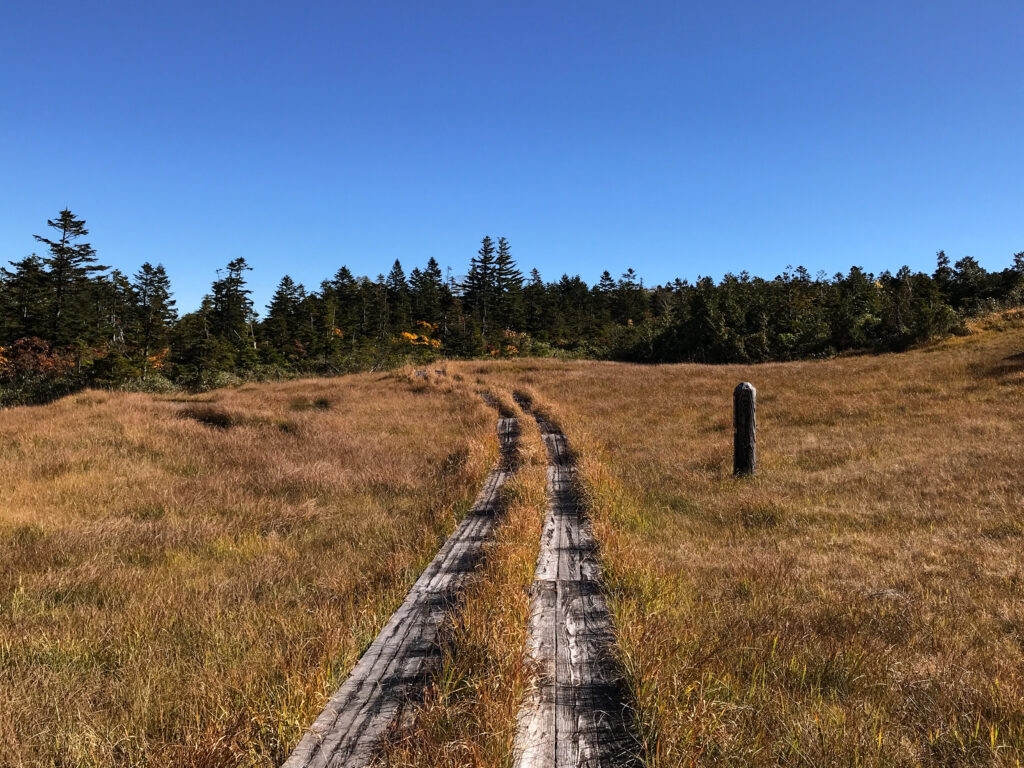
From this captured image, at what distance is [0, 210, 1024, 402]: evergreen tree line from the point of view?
4178 cm

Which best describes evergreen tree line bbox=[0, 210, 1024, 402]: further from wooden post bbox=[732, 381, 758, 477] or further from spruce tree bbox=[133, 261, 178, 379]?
wooden post bbox=[732, 381, 758, 477]

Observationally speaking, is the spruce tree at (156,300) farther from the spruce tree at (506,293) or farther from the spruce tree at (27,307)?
the spruce tree at (506,293)

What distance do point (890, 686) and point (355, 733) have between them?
11.4ft

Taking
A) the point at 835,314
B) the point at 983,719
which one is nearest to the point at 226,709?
the point at 983,719

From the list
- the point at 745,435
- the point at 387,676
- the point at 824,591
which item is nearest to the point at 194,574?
the point at 387,676

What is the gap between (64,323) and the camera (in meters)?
46.8

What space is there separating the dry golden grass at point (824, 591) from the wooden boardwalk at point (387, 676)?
1.50m

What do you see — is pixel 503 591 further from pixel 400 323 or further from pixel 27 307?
pixel 400 323

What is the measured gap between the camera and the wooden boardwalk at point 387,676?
2.64 metres

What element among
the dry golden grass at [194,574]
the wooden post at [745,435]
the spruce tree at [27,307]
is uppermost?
the spruce tree at [27,307]

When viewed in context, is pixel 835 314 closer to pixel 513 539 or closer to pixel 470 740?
pixel 513 539

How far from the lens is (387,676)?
334 centimetres

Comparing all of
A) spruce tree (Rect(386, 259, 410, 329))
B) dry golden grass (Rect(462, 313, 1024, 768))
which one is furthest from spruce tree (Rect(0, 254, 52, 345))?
dry golden grass (Rect(462, 313, 1024, 768))

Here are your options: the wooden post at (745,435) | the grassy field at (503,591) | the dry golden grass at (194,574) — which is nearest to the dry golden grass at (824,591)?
the grassy field at (503,591)
